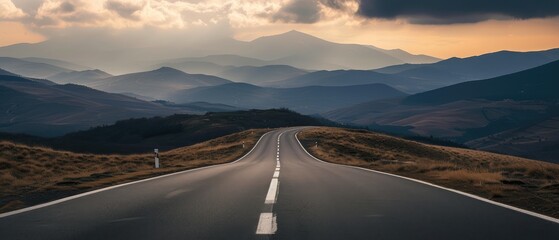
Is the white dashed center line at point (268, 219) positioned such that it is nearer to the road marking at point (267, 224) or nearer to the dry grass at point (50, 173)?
the road marking at point (267, 224)

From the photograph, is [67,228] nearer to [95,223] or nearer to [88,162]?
[95,223]

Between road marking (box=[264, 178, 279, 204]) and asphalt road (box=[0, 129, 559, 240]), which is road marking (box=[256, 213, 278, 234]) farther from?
road marking (box=[264, 178, 279, 204])

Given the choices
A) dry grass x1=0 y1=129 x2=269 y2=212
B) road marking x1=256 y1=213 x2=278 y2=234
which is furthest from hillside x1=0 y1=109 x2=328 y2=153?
road marking x1=256 y1=213 x2=278 y2=234

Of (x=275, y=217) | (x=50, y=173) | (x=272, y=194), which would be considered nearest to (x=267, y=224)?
(x=275, y=217)

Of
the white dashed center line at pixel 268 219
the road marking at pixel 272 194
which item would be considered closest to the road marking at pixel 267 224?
the white dashed center line at pixel 268 219

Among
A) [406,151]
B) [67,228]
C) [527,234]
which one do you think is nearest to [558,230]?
[527,234]

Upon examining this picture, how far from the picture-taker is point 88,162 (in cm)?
2986

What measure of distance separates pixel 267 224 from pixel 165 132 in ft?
449

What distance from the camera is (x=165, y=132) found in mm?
140750

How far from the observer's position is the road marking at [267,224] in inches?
278

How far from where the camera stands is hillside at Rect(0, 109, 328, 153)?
307 ft

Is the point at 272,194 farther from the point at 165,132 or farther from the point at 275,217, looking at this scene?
the point at 165,132

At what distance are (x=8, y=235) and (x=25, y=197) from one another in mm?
5021

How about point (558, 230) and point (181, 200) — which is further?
point (181, 200)
